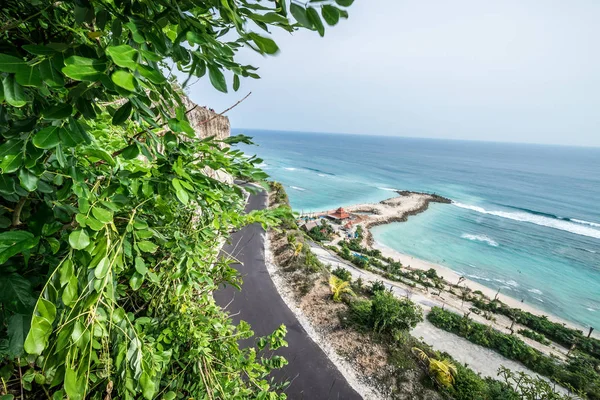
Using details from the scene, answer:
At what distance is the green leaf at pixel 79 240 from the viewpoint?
2.61ft

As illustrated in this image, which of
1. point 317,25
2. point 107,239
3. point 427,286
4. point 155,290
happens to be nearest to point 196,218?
point 155,290

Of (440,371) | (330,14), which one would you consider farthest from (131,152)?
(440,371)

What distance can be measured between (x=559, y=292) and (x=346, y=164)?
69433 mm

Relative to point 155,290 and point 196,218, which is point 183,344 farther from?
point 196,218

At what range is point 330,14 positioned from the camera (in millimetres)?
792

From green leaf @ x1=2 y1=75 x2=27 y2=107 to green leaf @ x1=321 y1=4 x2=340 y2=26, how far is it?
866 mm

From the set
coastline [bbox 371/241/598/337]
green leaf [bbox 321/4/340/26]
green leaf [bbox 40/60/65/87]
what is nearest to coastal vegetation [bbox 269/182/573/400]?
green leaf [bbox 321/4/340/26]

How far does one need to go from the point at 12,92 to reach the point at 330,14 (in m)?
0.90

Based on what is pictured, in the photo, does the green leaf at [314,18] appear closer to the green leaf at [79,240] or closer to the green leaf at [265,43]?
the green leaf at [265,43]

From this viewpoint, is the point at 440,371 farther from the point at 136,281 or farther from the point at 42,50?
the point at 42,50

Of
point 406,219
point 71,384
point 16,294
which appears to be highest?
point 16,294

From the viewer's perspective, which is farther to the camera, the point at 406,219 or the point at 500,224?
the point at 406,219

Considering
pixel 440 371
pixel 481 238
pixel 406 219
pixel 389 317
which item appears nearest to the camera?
pixel 440 371

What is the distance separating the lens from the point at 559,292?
2653 centimetres
